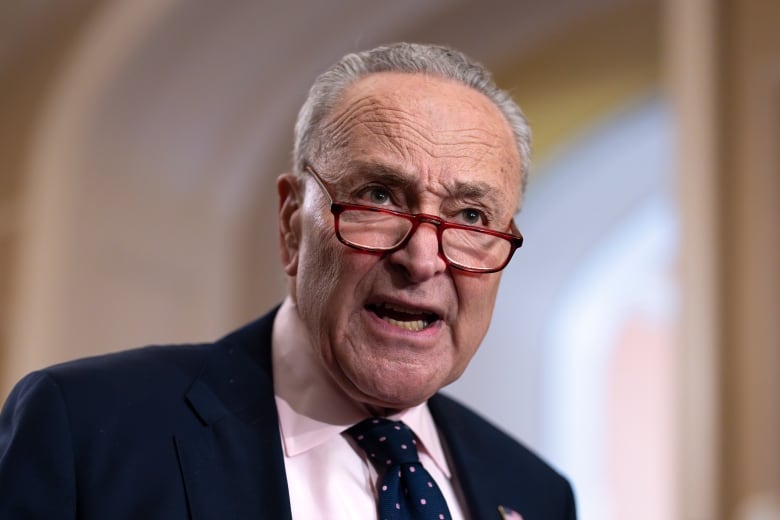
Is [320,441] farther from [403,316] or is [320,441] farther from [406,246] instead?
[406,246]

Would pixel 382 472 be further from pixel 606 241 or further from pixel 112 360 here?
pixel 606 241

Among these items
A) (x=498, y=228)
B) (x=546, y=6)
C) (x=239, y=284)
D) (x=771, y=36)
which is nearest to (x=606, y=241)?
(x=546, y=6)

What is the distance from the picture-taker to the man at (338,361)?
5.22 ft

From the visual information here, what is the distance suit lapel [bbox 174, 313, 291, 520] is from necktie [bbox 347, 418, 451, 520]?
0.16m

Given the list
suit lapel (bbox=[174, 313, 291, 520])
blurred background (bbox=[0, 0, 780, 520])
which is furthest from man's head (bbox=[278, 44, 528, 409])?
blurred background (bbox=[0, 0, 780, 520])

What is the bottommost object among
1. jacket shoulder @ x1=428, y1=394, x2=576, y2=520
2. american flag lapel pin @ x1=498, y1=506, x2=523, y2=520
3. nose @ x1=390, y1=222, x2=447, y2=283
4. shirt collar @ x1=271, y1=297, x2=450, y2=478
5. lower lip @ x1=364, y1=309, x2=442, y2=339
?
american flag lapel pin @ x1=498, y1=506, x2=523, y2=520

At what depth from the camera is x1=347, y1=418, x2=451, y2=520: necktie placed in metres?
1.73

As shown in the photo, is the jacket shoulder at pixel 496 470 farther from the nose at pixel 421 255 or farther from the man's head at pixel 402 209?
the nose at pixel 421 255

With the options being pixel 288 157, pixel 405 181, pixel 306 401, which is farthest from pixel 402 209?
pixel 288 157

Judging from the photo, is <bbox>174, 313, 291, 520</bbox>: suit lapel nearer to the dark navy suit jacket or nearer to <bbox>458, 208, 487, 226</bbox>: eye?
the dark navy suit jacket

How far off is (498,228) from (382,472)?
44 centimetres

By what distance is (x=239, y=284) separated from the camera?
6.11 m

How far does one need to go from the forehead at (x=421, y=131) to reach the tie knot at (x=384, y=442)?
0.42 m

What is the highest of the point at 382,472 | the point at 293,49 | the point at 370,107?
the point at 293,49
